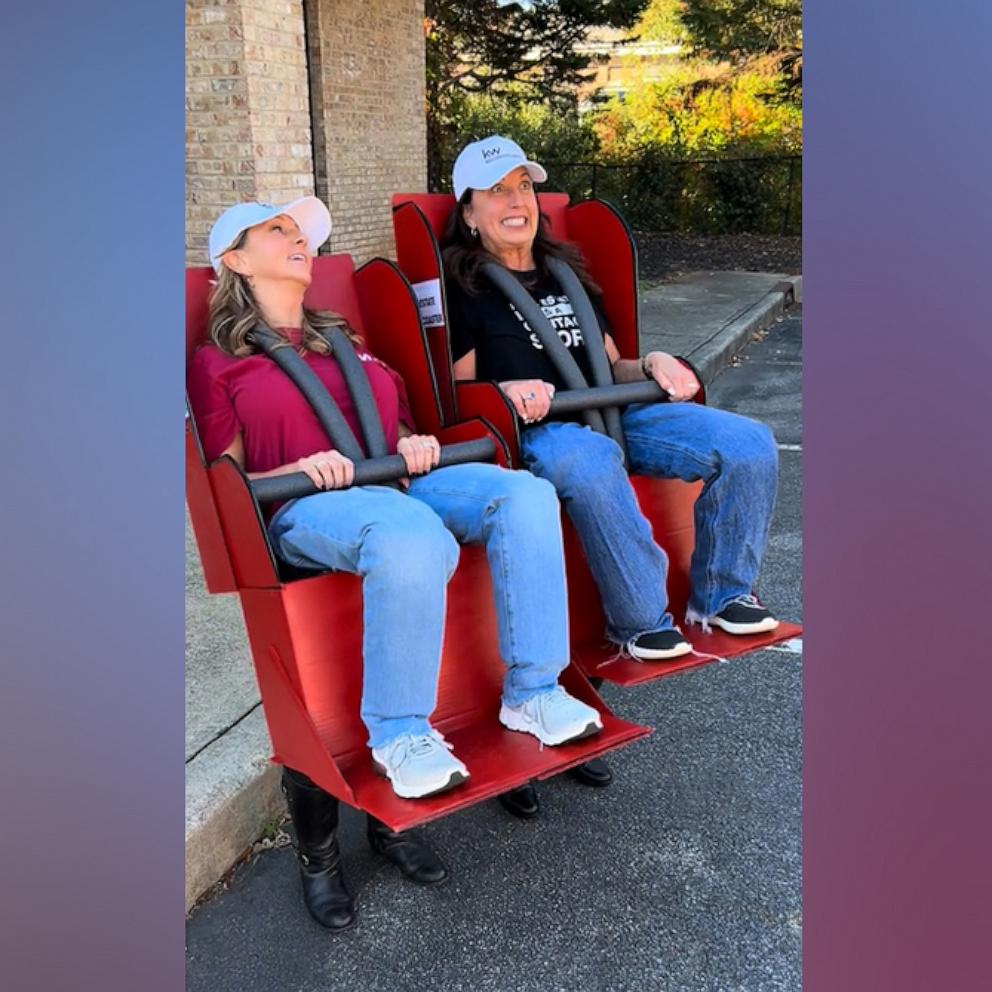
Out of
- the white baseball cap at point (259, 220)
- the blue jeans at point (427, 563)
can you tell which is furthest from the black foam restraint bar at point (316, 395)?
the white baseball cap at point (259, 220)

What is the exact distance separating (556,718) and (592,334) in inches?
47.4

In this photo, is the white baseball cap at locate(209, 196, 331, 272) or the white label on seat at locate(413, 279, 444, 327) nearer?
the white baseball cap at locate(209, 196, 331, 272)

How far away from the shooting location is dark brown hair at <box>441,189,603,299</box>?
2.86 meters

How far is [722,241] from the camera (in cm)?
1598

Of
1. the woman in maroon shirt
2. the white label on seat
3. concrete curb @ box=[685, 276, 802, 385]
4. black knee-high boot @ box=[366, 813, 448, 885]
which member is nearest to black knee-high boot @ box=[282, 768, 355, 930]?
the woman in maroon shirt

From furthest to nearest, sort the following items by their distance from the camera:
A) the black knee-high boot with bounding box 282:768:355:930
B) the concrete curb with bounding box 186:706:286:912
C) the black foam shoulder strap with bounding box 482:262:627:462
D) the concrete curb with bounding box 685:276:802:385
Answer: the concrete curb with bounding box 685:276:802:385
the black foam shoulder strap with bounding box 482:262:627:462
the concrete curb with bounding box 186:706:286:912
the black knee-high boot with bounding box 282:768:355:930

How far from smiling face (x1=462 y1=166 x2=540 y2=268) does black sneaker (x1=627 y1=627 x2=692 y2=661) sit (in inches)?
47.3

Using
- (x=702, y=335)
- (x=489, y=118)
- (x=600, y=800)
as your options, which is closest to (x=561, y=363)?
(x=600, y=800)

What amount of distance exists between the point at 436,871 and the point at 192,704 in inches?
35.6

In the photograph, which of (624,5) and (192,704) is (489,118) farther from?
(192,704)

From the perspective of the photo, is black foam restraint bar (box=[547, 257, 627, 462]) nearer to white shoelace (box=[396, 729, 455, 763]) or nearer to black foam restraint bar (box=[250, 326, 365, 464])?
black foam restraint bar (box=[250, 326, 365, 464])

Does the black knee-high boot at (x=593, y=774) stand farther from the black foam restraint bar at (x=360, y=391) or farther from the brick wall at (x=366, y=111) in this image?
the brick wall at (x=366, y=111)

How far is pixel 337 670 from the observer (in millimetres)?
2125

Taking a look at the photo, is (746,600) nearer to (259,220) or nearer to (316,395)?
(316,395)
